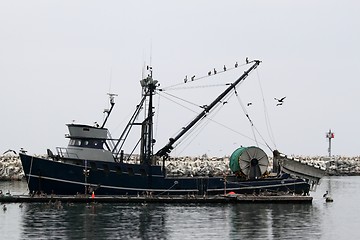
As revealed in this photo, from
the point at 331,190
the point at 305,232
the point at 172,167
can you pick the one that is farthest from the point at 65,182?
the point at 172,167

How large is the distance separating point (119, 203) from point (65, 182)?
4237mm

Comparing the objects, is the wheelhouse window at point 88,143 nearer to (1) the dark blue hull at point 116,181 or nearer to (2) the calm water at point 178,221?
(1) the dark blue hull at point 116,181

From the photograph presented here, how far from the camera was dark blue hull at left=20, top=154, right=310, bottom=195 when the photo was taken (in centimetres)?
5484

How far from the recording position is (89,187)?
55.7 meters

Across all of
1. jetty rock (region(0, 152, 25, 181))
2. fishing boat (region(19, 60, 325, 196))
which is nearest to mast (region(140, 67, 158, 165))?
fishing boat (region(19, 60, 325, 196))

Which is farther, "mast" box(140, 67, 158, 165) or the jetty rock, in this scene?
the jetty rock

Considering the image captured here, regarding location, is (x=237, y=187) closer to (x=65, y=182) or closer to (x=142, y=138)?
(x=142, y=138)

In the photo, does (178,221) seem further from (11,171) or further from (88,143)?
(11,171)

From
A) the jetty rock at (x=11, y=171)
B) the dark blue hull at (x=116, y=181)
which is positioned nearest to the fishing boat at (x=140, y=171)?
the dark blue hull at (x=116, y=181)

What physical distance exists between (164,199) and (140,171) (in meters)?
2.86

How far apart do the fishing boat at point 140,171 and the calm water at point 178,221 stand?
2812mm

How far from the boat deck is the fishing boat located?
146cm

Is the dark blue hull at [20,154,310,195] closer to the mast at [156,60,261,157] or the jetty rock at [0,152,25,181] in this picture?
the mast at [156,60,261,157]

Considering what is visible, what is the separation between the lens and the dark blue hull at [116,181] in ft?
180
